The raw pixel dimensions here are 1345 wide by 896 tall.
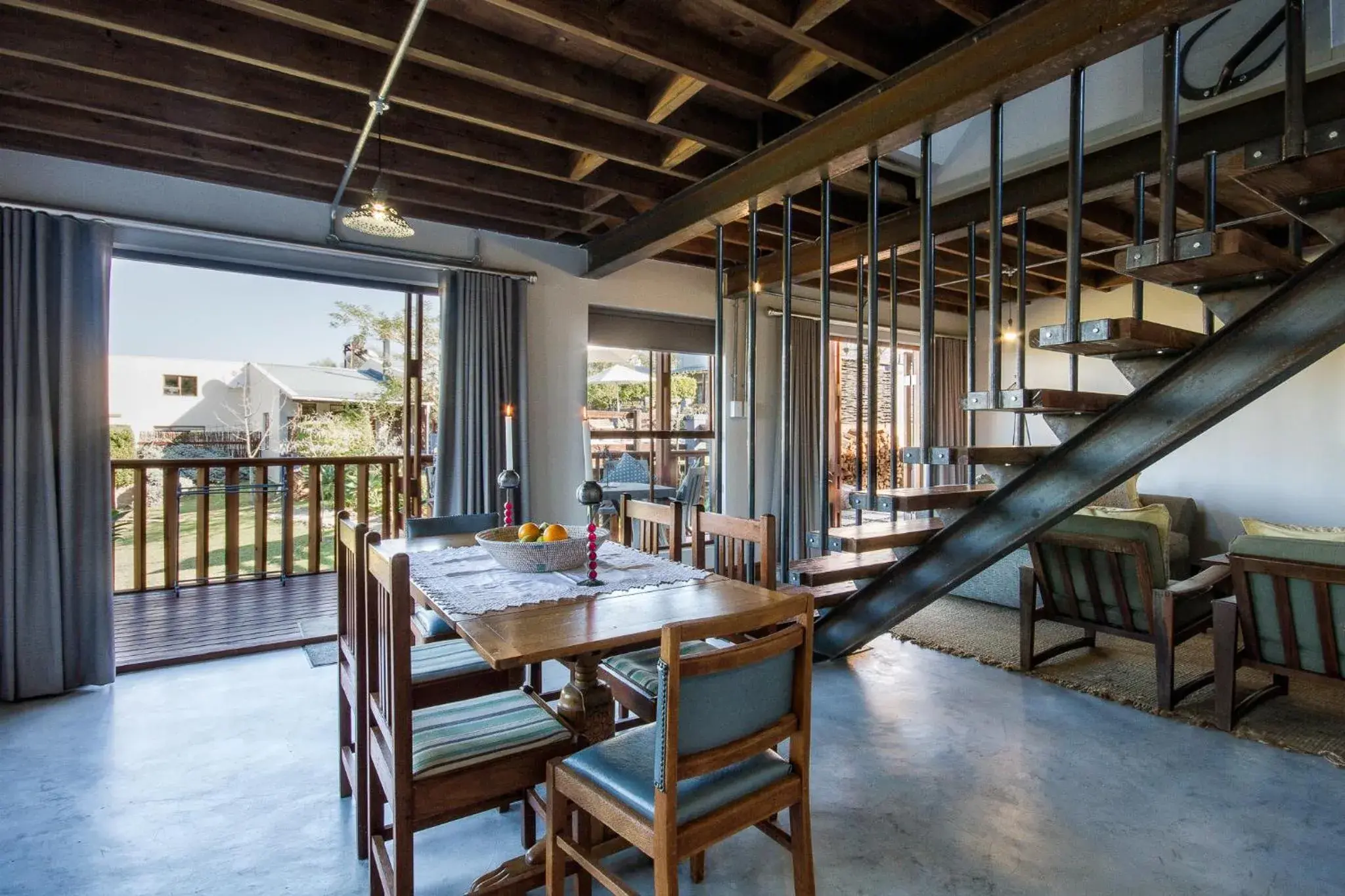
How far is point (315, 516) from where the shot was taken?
17.4 ft

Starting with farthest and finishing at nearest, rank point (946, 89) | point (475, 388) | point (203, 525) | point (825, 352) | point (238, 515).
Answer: point (238, 515) < point (203, 525) < point (475, 388) < point (825, 352) < point (946, 89)

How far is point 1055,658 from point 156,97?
16.4 ft

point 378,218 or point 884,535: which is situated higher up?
point 378,218

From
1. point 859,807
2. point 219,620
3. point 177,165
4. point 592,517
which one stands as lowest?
point 859,807

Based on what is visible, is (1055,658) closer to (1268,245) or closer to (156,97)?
(1268,245)

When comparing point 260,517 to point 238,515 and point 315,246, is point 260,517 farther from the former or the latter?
point 315,246

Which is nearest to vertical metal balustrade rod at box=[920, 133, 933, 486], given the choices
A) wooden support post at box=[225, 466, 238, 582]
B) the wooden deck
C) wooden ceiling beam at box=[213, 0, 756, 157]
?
wooden ceiling beam at box=[213, 0, 756, 157]

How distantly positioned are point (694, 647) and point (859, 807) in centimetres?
75

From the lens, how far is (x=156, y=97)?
9.04 ft

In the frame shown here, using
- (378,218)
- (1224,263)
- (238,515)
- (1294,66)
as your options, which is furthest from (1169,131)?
(238,515)

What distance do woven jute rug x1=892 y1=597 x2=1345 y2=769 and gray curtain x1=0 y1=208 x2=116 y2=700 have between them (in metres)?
4.26

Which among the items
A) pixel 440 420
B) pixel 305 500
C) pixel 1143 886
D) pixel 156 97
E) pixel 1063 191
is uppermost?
pixel 156 97

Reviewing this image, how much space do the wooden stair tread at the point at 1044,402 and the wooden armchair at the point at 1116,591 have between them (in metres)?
1.01

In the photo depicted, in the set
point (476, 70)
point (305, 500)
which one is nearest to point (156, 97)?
point (476, 70)
